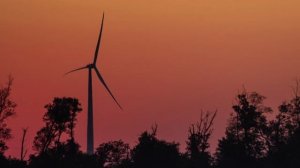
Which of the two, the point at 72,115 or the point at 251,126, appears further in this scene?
the point at 251,126

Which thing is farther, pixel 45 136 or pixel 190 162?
pixel 190 162

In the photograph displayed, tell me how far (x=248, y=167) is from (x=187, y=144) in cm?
1517

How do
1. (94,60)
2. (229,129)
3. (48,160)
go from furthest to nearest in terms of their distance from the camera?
(229,129)
(94,60)
(48,160)

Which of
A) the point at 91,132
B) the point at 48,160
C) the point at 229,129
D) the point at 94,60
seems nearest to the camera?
the point at 48,160

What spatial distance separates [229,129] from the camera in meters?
124

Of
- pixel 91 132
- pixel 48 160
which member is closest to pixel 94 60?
pixel 91 132

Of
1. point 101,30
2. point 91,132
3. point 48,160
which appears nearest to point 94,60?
point 101,30

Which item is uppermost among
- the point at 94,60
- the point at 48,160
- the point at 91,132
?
the point at 94,60

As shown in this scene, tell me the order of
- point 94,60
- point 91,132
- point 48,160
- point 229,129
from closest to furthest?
point 48,160 < point 91,132 < point 94,60 < point 229,129

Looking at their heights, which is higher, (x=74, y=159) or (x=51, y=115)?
(x=51, y=115)

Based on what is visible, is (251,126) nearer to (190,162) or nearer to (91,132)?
(190,162)

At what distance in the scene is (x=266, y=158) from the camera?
11944 centimetres

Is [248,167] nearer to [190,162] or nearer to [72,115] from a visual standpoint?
[190,162]

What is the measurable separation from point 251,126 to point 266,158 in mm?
6114
